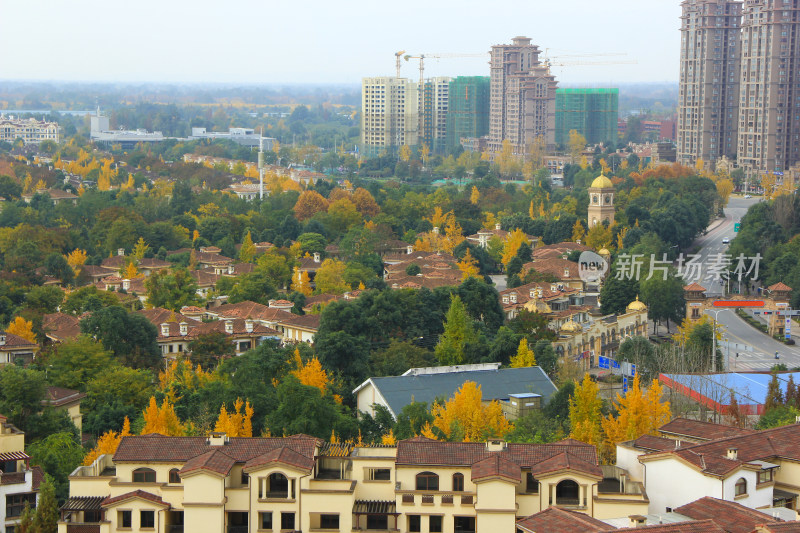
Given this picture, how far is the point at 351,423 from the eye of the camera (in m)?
14.4

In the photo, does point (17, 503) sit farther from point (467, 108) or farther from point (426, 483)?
point (467, 108)

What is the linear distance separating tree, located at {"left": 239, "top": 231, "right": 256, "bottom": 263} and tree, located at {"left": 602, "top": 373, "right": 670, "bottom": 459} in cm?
1720

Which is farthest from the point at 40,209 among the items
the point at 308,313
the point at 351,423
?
the point at 351,423

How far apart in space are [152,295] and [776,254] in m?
14.4

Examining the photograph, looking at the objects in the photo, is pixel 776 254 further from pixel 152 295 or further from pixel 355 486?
pixel 355 486

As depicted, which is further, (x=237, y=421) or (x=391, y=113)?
(x=391, y=113)

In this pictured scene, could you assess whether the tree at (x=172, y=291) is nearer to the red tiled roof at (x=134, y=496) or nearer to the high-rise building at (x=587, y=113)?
the red tiled roof at (x=134, y=496)

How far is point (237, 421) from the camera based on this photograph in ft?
45.3

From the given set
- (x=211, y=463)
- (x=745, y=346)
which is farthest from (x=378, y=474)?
(x=745, y=346)

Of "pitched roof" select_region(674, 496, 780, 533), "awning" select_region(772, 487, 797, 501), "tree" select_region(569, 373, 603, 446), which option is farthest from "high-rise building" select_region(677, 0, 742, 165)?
"pitched roof" select_region(674, 496, 780, 533)

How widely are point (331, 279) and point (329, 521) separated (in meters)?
16.5

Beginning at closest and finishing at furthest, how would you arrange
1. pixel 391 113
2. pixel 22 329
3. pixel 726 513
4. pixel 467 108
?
pixel 726 513 < pixel 22 329 < pixel 467 108 < pixel 391 113

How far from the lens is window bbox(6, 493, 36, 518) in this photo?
10977 mm

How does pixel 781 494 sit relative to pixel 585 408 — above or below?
above
